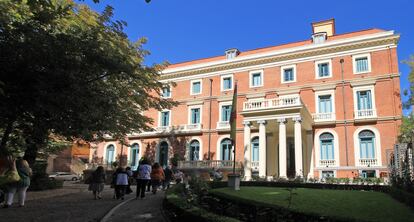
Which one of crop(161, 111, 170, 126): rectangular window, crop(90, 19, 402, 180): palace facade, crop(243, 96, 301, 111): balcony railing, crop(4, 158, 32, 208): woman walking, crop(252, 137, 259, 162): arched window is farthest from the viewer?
crop(161, 111, 170, 126): rectangular window

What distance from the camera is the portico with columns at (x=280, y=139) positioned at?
26.5 meters

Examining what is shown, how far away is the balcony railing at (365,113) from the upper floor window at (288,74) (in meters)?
6.32

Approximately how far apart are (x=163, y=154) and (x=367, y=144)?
2012cm

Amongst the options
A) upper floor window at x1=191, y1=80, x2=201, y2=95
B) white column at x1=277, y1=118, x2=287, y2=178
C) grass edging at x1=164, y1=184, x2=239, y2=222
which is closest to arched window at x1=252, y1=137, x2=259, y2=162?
white column at x1=277, y1=118, x2=287, y2=178

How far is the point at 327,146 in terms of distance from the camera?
2961cm

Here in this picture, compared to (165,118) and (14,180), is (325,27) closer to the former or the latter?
(165,118)

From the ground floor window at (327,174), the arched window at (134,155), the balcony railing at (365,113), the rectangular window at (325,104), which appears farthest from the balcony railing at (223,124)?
the balcony railing at (365,113)

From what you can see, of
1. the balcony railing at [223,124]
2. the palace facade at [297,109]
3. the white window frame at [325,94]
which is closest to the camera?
the palace facade at [297,109]

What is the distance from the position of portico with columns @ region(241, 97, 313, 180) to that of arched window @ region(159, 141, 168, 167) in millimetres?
10371

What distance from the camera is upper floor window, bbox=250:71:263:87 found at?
3431 cm

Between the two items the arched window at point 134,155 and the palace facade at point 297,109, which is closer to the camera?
the palace facade at point 297,109

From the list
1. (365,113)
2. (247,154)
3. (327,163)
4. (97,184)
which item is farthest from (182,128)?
(97,184)

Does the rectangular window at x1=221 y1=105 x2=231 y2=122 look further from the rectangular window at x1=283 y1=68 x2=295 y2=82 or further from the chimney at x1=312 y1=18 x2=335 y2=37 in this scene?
the chimney at x1=312 y1=18 x2=335 y2=37

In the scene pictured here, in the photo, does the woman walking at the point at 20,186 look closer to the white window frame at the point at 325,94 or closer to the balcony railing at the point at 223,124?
the white window frame at the point at 325,94
